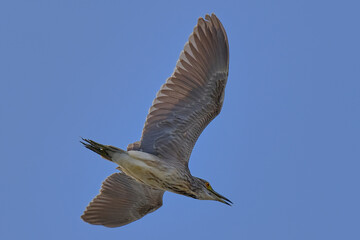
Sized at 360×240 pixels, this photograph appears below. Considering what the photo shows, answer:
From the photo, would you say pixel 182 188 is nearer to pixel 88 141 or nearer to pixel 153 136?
pixel 153 136

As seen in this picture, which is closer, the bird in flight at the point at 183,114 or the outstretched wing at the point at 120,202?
the bird in flight at the point at 183,114

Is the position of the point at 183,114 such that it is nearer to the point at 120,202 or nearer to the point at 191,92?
the point at 191,92

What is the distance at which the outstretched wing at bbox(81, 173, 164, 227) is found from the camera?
13.2 metres

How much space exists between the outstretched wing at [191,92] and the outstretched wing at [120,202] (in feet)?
6.31

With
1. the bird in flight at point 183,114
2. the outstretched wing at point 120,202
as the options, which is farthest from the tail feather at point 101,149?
the outstretched wing at point 120,202

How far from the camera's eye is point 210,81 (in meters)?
11.5

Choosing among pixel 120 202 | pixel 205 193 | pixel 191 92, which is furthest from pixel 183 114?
pixel 120 202

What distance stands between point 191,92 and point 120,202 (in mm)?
3308

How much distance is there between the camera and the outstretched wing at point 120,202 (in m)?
13.2

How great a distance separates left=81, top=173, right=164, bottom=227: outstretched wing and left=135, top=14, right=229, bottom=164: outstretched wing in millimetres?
1924

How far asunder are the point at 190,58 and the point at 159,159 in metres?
1.97

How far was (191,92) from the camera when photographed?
11.5 meters

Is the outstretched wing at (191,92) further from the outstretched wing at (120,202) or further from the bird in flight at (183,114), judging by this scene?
the outstretched wing at (120,202)

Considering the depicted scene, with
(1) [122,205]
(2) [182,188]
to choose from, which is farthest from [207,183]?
(1) [122,205]
